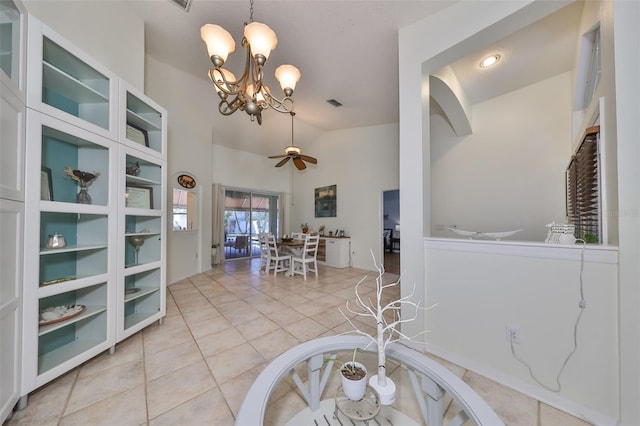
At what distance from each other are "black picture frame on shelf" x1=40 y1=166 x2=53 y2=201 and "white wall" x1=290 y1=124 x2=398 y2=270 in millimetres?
4701

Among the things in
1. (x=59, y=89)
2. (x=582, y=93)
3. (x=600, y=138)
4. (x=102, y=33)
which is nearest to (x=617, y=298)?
(x=600, y=138)

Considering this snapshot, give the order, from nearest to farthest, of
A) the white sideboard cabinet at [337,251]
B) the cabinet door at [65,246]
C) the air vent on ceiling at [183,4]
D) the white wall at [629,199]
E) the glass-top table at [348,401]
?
the glass-top table at [348,401] < the white wall at [629,199] < the cabinet door at [65,246] < the air vent on ceiling at [183,4] < the white sideboard cabinet at [337,251]

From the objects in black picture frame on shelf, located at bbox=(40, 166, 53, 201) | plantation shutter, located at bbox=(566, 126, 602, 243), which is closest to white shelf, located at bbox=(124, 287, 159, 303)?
black picture frame on shelf, located at bbox=(40, 166, 53, 201)

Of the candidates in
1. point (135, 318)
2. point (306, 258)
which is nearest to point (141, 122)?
point (135, 318)

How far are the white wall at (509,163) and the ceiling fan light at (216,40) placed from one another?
3614mm

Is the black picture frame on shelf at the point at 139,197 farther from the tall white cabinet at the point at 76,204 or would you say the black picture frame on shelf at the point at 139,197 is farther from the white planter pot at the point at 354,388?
the white planter pot at the point at 354,388

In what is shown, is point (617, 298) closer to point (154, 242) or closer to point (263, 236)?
point (154, 242)

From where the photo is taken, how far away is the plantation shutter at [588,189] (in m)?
1.60

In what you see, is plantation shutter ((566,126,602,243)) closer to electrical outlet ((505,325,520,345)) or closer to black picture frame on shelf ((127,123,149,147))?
electrical outlet ((505,325,520,345))

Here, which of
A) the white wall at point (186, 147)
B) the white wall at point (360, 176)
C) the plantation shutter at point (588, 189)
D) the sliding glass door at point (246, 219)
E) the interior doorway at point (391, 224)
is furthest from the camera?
the interior doorway at point (391, 224)

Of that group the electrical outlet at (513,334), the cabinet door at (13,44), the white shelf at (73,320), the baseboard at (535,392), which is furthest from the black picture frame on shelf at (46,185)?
the electrical outlet at (513,334)

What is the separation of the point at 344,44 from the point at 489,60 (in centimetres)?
172

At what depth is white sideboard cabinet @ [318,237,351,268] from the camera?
17.3 ft

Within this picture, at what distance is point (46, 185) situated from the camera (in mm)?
1565
